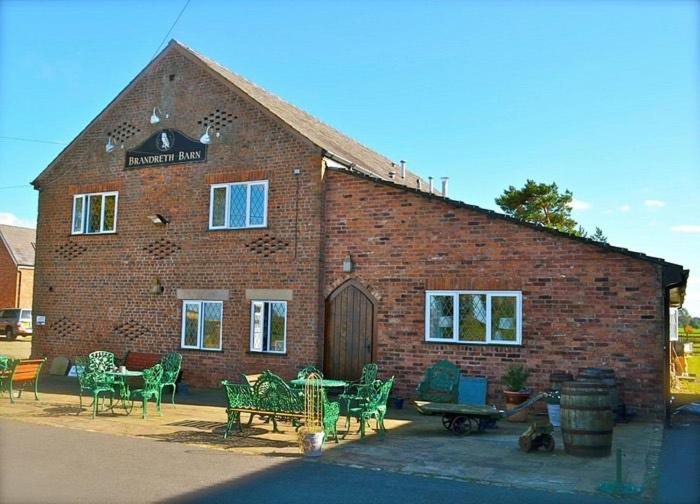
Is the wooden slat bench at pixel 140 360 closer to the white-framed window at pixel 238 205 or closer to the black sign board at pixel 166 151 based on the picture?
the white-framed window at pixel 238 205

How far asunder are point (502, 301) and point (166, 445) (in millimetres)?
7323

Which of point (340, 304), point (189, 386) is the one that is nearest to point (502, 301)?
point (340, 304)

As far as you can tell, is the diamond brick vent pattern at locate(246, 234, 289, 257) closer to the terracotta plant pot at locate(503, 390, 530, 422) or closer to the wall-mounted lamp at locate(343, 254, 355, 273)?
the wall-mounted lamp at locate(343, 254, 355, 273)

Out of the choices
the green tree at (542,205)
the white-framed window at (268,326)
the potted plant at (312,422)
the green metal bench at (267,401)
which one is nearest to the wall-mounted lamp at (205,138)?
the white-framed window at (268,326)

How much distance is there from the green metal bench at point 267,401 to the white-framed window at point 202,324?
5986mm

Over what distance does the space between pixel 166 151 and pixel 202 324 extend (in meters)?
4.94

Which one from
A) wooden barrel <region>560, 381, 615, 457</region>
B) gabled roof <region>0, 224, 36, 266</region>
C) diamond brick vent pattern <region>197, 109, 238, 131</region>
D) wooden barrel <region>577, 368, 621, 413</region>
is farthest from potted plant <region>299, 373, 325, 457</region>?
gabled roof <region>0, 224, 36, 266</region>

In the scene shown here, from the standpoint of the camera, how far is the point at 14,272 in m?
44.8

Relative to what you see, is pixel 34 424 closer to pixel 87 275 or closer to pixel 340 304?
pixel 340 304

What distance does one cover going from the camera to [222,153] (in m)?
17.4

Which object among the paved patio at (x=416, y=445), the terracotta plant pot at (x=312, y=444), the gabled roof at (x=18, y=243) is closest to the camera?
the paved patio at (x=416, y=445)

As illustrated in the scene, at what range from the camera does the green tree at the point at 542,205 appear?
36500mm

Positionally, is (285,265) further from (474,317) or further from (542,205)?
(542,205)

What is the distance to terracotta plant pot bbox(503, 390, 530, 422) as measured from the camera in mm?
12586
